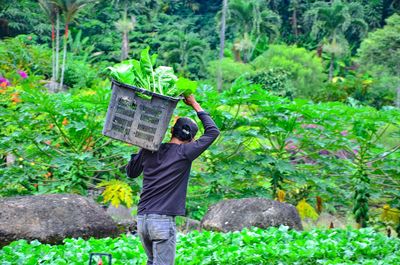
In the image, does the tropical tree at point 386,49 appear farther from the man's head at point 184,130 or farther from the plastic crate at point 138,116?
the plastic crate at point 138,116

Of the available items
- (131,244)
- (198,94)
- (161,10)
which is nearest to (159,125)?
(131,244)

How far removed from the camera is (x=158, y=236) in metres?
4.92

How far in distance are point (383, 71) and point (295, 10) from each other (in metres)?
17.4

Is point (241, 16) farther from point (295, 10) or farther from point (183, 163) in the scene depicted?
point (183, 163)

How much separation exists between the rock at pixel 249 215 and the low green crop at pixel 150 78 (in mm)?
3533

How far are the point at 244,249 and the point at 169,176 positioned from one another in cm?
185

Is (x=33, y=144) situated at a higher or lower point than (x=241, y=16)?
higher

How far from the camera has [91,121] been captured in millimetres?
9453

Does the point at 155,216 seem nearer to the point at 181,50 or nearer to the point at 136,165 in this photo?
the point at 136,165

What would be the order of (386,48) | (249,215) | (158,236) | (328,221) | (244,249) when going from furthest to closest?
(386,48), (328,221), (249,215), (244,249), (158,236)

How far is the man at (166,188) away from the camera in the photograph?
4.94 m

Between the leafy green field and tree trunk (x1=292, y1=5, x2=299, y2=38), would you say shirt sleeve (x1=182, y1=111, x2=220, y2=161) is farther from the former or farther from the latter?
tree trunk (x1=292, y1=5, x2=299, y2=38)

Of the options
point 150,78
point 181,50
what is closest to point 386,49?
point 181,50

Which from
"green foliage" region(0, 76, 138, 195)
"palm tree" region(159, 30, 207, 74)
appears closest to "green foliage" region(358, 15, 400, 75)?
"palm tree" region(159, 30, 207, 74)
